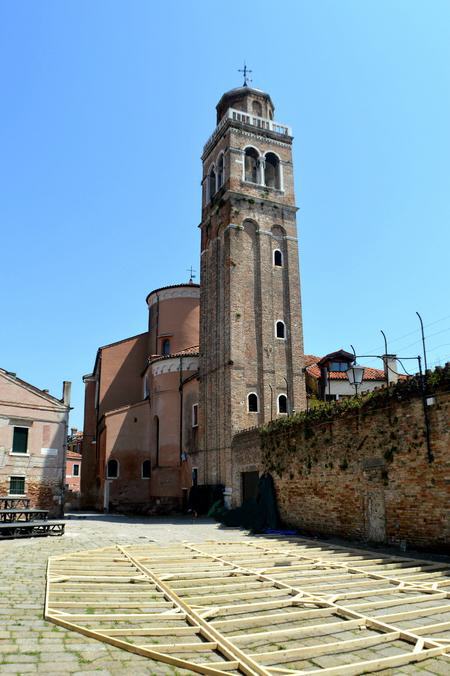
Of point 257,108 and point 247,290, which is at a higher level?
point 257,108

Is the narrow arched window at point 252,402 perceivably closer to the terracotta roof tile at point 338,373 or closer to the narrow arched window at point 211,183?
the terracotta roof tile at point 338,373

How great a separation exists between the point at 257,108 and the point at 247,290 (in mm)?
13423

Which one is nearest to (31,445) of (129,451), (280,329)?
(129,451)

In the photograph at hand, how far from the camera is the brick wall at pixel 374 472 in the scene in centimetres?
1314

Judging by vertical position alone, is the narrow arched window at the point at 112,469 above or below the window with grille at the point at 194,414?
below

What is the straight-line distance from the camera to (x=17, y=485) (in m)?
27.8

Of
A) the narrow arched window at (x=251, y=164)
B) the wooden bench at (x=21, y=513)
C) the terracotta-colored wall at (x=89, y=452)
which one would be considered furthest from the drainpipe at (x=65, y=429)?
the narrow arched window at (x=251, y=164)

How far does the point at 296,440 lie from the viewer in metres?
19.8

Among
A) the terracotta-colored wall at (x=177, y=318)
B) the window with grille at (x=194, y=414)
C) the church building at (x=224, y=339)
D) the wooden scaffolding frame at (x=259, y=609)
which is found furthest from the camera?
the terracotta-colored wall at (x=177, y=318)

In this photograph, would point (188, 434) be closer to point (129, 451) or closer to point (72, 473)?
point (129, 451)

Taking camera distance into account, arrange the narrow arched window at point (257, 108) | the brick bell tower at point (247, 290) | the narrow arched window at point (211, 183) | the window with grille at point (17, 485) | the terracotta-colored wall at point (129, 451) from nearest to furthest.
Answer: the window with grille at point (17, 485), the brick bell tower at point (247, 290), the terracotta-colored wall at point (129, 451), the narrow arched window at point (211, 183), the narrow arched window at point (257, 108)

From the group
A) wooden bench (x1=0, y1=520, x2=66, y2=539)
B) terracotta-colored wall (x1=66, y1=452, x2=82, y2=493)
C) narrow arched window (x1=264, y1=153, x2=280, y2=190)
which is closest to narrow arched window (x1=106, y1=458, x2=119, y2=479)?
wooden bench (x1=0, y1=520, x2=66, y2=539)

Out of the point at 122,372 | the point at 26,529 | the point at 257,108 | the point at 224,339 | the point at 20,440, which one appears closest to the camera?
the point at 26,529

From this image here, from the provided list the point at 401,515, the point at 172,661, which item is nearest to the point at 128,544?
the point at 401,515
